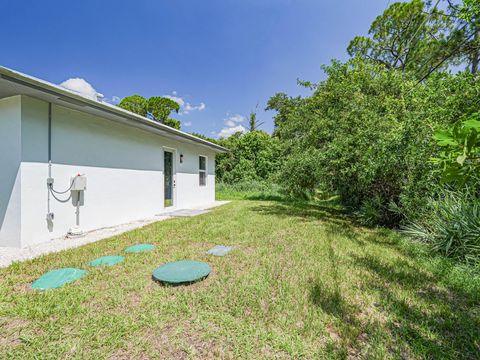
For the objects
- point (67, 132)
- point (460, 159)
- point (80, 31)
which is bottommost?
point (460, 159)

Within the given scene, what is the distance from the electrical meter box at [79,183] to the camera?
14.7 ft

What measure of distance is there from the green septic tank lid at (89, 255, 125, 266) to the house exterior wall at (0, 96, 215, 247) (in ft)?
5.85

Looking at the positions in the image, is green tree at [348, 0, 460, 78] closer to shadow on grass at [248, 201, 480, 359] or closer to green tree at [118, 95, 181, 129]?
shadow on grass at [248, 201, 480, 359]

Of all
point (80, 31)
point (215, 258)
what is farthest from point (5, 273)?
point (80, 31)

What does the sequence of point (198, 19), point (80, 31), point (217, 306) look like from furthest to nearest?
point (198, 19)
point (80, 31)
point (217, 306)

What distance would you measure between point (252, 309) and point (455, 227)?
390 centimetres

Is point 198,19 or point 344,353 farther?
point 198,19

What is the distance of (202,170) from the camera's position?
1025 cm

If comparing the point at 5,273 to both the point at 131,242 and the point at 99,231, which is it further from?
the point at 99,231

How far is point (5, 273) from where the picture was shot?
281 cm

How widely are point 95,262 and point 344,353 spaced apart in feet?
10.8

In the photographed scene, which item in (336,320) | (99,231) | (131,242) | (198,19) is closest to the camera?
(336,320)

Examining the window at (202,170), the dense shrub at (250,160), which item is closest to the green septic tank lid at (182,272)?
the window at (202,170)

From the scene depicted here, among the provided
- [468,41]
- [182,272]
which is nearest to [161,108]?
[468,41]
